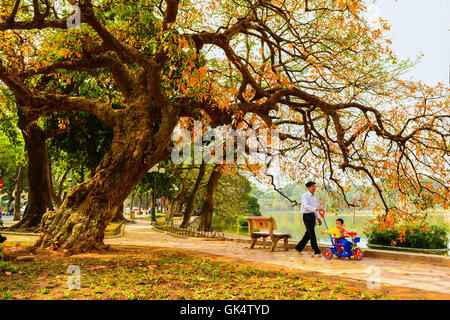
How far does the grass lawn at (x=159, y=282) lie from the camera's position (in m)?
4.30

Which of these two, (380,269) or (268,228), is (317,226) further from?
(380,269)

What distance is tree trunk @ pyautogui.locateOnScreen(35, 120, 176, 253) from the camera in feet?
26.3

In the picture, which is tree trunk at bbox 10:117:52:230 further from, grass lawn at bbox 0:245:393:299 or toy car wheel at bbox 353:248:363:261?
toy car wheel at bbox 353:248:363:261

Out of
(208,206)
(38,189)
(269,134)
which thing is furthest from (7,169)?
(269,134)

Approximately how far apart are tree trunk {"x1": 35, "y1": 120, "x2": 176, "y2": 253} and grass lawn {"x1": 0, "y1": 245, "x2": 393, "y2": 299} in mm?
1131

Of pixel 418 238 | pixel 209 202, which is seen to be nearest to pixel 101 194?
pixel 209 202

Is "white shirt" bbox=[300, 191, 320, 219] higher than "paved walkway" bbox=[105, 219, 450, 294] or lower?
higher

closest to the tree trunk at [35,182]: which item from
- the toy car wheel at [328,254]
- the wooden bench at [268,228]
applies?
the wooden bench at [268,228]

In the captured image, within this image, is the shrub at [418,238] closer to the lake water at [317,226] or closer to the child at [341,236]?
the lake water at [317,226]

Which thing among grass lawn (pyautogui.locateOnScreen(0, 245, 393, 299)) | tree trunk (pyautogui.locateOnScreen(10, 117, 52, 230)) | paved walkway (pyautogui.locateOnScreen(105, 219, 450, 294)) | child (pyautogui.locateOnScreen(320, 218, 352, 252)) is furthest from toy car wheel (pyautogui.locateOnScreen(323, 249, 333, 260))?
tree trunk (pyautogui.locateOnScreen(10, 117, 52, 230))

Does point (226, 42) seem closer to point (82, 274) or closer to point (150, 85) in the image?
point (150, 85)

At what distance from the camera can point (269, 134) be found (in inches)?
560

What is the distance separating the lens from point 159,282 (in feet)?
16.5

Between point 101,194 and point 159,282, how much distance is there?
4224 mm
